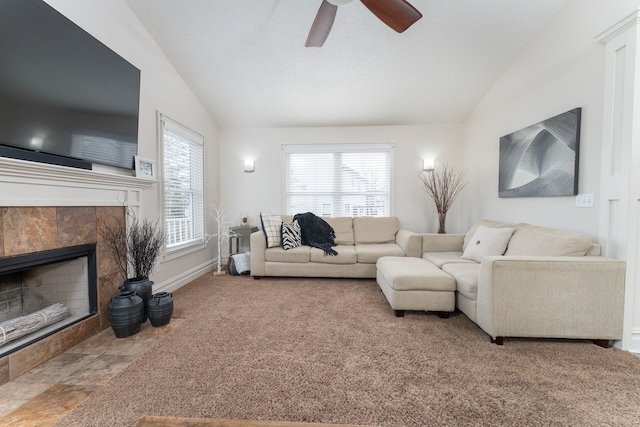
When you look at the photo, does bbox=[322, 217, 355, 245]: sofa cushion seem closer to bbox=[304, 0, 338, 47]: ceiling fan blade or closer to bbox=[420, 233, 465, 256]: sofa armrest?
bbox=[420, 233, 465, 256]: sofa armrest

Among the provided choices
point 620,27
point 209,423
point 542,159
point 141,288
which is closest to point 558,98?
point 542,159

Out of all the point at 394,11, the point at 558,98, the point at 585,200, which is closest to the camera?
the point at 394,11

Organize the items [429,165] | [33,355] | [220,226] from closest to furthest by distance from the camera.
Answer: [33,355] < [429,165] < [220,226]

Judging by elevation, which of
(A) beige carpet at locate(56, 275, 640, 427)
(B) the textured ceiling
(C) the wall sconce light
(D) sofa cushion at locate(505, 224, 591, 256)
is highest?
(B) the textured ceiling

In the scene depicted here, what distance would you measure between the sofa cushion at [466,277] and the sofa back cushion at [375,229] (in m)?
1.46

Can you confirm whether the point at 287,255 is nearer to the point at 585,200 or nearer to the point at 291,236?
the point at 291,236

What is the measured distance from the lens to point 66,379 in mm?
1590

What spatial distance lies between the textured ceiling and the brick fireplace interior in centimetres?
192

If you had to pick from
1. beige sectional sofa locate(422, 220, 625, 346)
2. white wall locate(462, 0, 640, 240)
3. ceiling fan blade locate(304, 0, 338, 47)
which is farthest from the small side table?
white wall locate(462, 0, 640, 240)

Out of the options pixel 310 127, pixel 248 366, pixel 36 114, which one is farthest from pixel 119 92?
pixel 310 127

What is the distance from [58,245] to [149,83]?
1.80 meters

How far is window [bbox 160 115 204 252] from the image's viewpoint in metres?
3.20

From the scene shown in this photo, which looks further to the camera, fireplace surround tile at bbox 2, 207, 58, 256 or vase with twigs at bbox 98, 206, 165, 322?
vase with twigs at bbox 98, 206, 165, 322

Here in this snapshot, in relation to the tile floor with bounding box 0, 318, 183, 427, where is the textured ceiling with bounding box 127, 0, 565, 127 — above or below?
above
